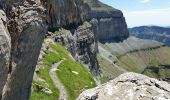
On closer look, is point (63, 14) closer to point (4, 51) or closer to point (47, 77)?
point (47, 77)

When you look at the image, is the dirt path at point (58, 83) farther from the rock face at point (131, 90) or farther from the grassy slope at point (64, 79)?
the rock face at point (131, 90)

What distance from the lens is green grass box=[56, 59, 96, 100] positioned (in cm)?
8504

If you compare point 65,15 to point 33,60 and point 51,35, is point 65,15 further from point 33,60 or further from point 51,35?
point 33,60

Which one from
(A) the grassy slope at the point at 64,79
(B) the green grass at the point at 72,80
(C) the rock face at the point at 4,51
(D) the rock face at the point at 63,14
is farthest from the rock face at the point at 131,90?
(D) the rock face at the point at 63,14

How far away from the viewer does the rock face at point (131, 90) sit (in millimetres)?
27891

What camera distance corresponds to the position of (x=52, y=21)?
513 feet

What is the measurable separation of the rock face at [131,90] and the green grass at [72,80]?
51427 millimetres

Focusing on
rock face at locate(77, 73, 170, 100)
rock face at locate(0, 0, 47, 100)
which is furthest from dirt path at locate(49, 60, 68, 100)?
rock face at locate(77, 73, 170, 100)

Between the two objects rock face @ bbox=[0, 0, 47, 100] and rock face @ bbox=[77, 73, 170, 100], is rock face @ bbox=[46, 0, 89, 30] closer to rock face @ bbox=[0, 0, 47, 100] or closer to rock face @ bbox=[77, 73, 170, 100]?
rock face @ bbox=[0, 0, 47, 100]

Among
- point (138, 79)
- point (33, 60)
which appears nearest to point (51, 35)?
point (33, 60)

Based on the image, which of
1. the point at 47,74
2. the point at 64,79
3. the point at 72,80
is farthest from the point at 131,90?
the point at 72,80

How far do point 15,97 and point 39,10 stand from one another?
39.5 ft

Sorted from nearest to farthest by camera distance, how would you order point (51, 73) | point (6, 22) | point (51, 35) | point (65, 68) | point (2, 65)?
point (2, 65)
point (6, 22)
point (51, 73)
point (65, 68)
point (51, 35)

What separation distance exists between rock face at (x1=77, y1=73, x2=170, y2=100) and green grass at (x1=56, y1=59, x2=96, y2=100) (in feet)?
169
